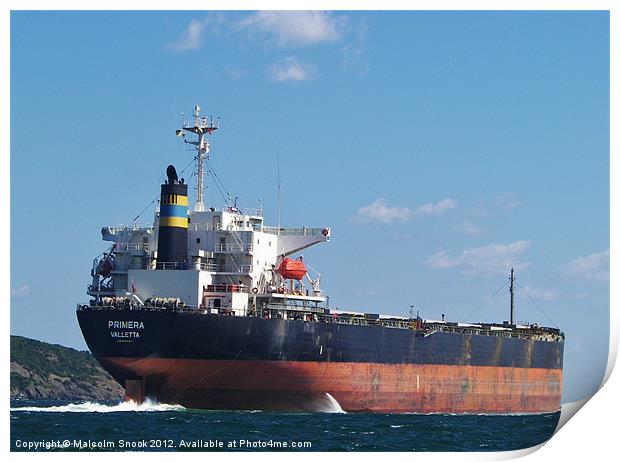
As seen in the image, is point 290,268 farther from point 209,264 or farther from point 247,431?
point 247,431

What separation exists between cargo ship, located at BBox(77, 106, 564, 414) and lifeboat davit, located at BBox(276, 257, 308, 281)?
43 millimetres

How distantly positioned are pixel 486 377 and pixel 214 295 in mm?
12533

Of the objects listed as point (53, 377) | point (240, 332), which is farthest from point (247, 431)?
point (53, 377)

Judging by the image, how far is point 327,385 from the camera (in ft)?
147

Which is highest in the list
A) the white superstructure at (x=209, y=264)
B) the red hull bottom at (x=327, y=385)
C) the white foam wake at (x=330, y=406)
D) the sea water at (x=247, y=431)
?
the white superstructure at (x=209, y=264)

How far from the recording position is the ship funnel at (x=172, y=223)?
43.8 metres

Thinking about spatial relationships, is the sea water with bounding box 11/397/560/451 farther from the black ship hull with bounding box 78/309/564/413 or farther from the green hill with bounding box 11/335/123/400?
the green hill with bounding box 11/335/123/400

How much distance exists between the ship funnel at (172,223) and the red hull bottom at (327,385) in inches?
143

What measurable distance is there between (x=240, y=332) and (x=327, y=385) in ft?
12.3

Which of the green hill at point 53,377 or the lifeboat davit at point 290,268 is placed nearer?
the lifeboat davit at point 290,268

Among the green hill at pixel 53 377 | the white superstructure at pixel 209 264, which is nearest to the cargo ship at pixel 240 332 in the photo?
the white superstructure at pixel 209 264

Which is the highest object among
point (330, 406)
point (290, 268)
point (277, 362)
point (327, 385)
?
point (290, 268)

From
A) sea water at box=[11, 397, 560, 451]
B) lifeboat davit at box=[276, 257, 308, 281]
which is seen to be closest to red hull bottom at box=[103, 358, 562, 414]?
sea water at box=[11, 397, 560, 451]

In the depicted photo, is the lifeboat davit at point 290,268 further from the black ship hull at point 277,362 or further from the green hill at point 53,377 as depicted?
the green hill at point 53,377
